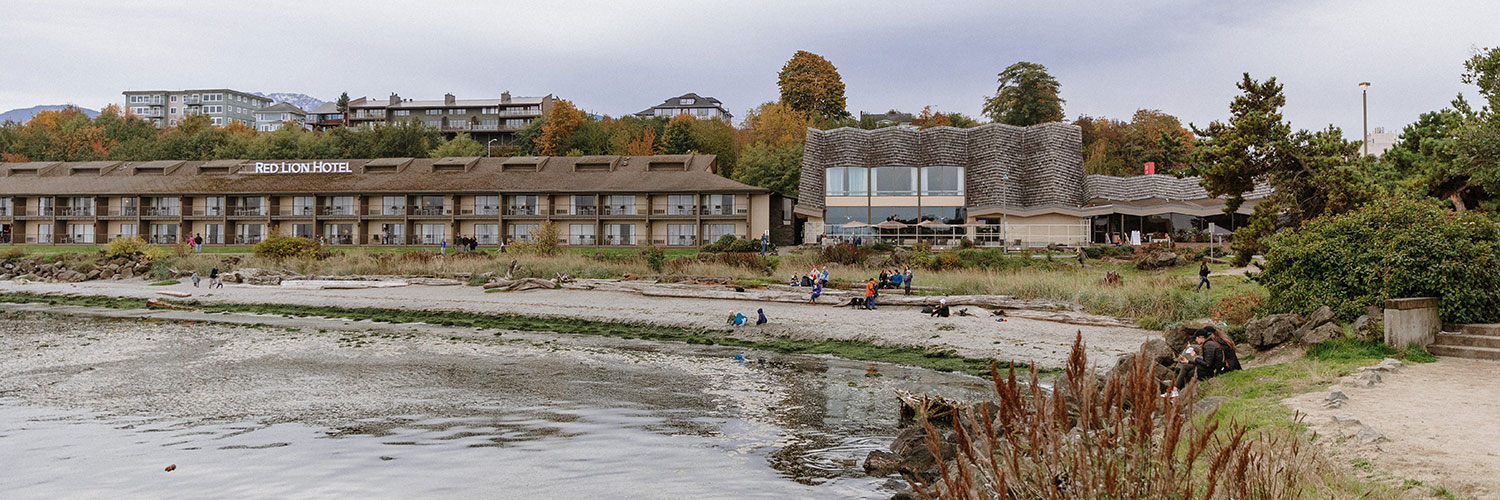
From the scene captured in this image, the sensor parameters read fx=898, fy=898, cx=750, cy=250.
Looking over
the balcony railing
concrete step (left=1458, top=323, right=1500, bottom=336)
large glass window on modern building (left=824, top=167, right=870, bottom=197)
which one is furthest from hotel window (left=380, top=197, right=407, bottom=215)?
concrete step (left=1458, top=323, right=1500, bottom=336)

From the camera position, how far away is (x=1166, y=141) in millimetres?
25953

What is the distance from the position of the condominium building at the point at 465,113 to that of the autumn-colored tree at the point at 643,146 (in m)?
38.8

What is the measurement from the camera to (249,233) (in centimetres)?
6650

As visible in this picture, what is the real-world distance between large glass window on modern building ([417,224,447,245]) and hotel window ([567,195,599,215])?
9.59 m

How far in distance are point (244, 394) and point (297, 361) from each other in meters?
4.40

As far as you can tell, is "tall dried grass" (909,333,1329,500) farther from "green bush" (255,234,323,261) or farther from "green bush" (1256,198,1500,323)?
"green bush" (255,234,323,261)

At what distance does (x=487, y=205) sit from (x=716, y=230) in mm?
16841

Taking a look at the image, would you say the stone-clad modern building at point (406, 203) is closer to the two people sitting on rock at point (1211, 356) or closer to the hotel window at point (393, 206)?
the hotel window at point (393, 206)

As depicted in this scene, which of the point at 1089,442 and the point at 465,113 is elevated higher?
the point at 465,113

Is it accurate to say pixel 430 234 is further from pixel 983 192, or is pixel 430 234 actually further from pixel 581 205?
pixel 983 192

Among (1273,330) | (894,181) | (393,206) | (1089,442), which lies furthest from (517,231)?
(1089,442)

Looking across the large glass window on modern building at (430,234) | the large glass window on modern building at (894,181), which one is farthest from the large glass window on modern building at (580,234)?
the large glass window on modern building at (894,181)

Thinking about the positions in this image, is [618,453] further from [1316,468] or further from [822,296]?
[822,296]

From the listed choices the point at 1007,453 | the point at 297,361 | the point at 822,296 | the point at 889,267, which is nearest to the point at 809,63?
the point at 889,267
